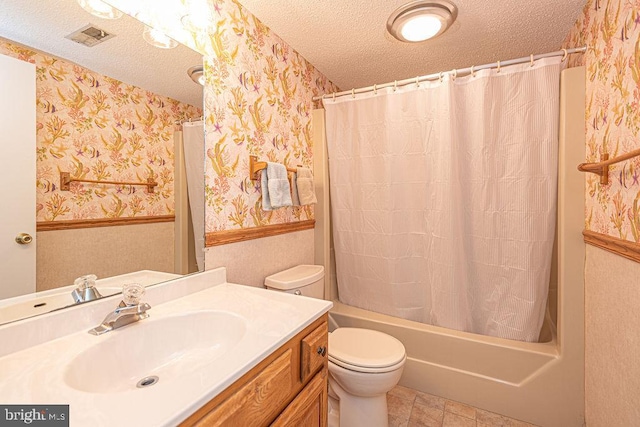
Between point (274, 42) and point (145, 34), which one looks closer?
point (145, 34)

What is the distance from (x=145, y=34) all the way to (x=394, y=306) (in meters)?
1.92

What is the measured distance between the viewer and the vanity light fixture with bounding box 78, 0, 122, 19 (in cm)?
93

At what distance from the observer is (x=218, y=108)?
134 centimetres

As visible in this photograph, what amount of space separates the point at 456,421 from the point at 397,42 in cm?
219

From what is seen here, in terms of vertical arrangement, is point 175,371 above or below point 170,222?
below

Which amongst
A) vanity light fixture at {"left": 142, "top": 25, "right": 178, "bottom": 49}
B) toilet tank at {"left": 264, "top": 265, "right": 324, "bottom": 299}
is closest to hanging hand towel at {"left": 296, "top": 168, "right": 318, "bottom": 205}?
toilet tank at {"left": 264, "top": 265, "right": 324, "bottom": 299}

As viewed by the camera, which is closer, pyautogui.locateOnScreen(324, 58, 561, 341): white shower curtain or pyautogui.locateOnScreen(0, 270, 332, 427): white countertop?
pyautogui.locateOnScreen(0, 270, 332, 427): white countertop

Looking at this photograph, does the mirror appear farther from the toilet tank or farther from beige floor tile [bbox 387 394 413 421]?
beige floor tile [bbox 387 394 413 421]

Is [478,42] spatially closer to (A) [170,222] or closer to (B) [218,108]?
(B) [218,108]

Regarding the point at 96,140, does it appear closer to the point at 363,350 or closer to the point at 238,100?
the point at 238,100

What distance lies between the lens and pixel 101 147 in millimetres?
938

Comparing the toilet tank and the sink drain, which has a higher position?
the toilet tank

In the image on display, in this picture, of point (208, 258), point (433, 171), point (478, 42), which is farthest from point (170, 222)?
point (478, 42)

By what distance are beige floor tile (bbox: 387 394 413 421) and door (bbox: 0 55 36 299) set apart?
66.6 inches
